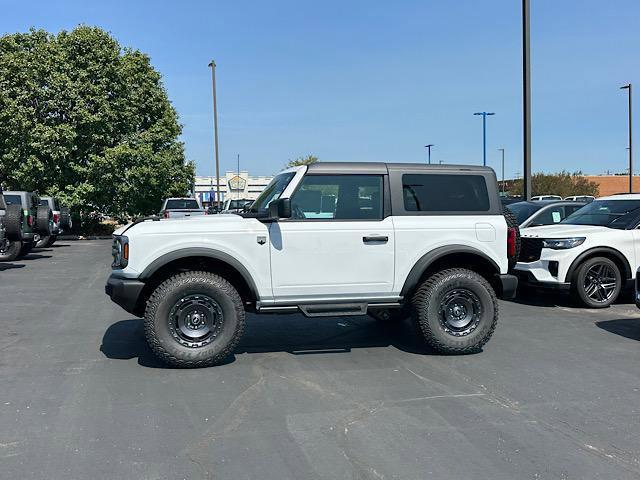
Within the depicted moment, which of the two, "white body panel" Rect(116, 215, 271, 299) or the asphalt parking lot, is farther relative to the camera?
"white body panel" Rect(116, 215, 271, 299)

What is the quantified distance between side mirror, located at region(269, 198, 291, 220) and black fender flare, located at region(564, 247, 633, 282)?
17.5ft

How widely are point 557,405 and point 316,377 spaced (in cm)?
212

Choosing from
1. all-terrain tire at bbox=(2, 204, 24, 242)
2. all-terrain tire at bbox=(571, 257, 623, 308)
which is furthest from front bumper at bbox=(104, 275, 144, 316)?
all-terrain tire at bbox=(2, 204, 24, 242)

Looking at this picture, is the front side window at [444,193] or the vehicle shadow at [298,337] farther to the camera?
the vehicle shadow at [298,337]

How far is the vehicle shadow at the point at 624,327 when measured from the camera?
7.57 meters

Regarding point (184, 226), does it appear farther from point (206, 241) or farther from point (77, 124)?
point (77, 124)

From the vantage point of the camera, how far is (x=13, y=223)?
14.7 meters

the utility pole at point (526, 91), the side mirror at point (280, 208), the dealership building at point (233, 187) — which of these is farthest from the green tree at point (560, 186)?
the side mirror at point (280, 208)

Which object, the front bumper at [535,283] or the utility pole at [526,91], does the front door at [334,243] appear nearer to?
the front bumper at [535,283]

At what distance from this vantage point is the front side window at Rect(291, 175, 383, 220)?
627 cm

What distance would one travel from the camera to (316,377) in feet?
18.6

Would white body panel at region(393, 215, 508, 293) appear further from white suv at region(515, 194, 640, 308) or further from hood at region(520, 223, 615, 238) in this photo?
hood at region(520, 223, 615, 238)

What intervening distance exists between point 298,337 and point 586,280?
16.0 ft

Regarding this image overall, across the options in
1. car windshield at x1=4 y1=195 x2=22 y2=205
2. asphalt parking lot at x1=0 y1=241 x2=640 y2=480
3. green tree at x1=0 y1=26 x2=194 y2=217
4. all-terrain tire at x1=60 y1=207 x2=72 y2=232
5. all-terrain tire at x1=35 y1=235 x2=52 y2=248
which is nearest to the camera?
asphalt parking lot at x1=0 y1=241 x2=640 y2=480
